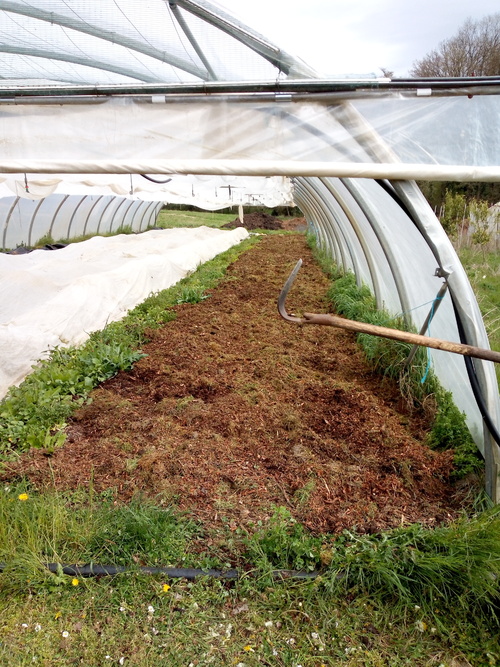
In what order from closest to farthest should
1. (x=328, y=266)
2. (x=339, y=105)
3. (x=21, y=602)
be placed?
1. (x=21, y=602)
2. (x=339, y=105)
3. (x=328, y=266)

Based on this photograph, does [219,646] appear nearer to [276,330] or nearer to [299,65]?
[299,65]

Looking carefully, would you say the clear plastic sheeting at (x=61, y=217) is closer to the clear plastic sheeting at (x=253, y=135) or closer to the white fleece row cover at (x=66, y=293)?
the white fleece row cover at (x=66, y=293)

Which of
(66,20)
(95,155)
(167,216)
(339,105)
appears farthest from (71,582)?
(167,216)

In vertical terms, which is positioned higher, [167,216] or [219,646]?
[167,216]

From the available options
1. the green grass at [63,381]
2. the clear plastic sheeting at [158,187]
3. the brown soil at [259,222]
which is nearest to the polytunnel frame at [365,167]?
the clear plastic sheeting at [158,187]

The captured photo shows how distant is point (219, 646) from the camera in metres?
2.01

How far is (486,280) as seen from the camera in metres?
8.98

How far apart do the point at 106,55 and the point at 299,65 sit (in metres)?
2.11

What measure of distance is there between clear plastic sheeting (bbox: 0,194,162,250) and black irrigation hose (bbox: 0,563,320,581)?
1163cm

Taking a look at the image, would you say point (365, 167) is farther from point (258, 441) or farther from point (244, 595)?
point (244, 595)

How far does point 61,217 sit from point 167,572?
1427 centimetres

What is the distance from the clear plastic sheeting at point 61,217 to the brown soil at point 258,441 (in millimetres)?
9336

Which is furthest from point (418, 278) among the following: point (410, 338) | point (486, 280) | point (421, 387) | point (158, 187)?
point (158, 187)

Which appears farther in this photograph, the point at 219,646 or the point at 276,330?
the point at 276,330
